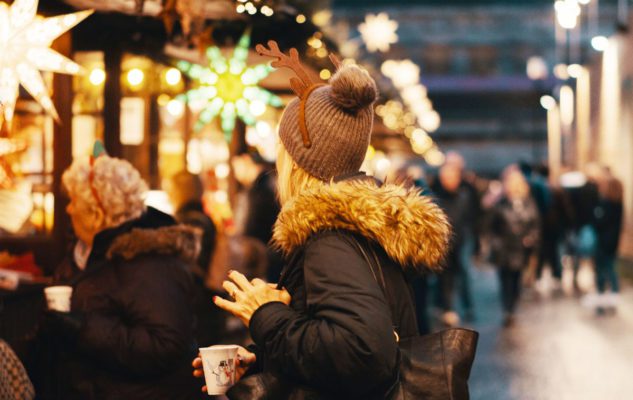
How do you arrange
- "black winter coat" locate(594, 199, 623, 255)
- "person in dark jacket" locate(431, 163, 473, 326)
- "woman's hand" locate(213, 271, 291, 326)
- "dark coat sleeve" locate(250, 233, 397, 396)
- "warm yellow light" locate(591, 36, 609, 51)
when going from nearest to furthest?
"dark coat sleeve" locate(250, 233, 397, 396)
"woman's hand" locate(213, 271, 291, 326)
"person in dark jacket" locate(431, 163, 473, 326)
"black winter coat" locate(594, 199, 623, 255)
"warm yellow light" locate(591, 36, 609, 51)

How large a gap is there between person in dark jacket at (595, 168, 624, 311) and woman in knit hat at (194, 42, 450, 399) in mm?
13422

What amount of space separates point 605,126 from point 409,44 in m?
49.6

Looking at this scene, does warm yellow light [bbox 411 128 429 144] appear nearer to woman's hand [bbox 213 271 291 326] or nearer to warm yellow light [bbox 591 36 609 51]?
warm yellow light [bbox 591 36 609 51]

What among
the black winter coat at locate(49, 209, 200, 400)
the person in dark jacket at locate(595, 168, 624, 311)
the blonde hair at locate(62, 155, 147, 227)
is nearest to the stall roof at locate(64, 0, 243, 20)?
the blonde hair at locate(62, 155, 147, 227)

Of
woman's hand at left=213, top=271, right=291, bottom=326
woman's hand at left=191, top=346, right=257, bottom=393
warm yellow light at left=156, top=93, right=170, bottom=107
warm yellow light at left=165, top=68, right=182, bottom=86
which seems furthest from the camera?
warm yellow light at left=156, top=93, right=170, bottom=107

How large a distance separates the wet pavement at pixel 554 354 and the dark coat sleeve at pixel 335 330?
6.27 m

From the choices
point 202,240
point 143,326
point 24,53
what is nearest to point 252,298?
point 143,326

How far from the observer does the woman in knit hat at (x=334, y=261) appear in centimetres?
310

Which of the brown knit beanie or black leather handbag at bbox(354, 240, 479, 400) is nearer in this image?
black leather handbag at bbox(354, 240, 479, 400)

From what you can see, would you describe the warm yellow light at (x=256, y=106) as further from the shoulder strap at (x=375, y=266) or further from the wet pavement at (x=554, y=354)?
the shoulder strap at (x=375, y=266)

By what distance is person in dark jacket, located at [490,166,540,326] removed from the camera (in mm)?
14578

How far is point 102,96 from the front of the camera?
9.32 metres

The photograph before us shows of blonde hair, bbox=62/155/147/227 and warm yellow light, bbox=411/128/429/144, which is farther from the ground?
warm yellow light, bbox=411/128/429/144

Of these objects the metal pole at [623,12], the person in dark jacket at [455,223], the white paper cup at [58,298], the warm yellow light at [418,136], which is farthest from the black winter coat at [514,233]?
the warm yellow light at [418,136]
